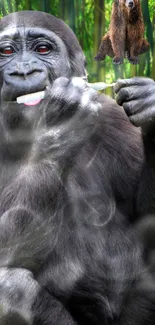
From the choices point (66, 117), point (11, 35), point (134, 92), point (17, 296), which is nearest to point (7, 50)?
point (11, 35)

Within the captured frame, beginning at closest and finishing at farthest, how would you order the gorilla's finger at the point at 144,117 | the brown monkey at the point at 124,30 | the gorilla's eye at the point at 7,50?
the gorilla's finger at the point at 144,117 < the gorilla's eye at the point at 7,50 < the brown monkey at the point at 124,30

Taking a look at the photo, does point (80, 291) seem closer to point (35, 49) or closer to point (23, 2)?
point (35, 49)

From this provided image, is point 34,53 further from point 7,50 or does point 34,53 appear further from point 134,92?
point 134,92

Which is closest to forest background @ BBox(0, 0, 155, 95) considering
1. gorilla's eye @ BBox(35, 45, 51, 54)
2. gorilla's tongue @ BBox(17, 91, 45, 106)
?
gorilla's eye @ BBox(35, 45, 51, 54)

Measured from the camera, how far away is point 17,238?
5.98ft

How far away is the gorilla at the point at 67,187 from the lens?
1787mm

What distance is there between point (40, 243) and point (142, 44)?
2.69 feet

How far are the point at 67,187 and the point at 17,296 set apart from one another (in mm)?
352

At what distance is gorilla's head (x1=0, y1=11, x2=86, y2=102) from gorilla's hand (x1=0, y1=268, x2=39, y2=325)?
1.60 feet

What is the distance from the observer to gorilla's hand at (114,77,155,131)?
1729mm

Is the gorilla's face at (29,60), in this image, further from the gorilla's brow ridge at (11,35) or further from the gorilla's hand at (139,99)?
the gorilla's hand at (139,99)

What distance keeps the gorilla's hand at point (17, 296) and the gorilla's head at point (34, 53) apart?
19.2 inches

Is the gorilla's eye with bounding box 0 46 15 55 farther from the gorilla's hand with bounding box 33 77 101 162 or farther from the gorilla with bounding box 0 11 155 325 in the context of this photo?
the gorilla's hand with bounding box 33 77 101 162

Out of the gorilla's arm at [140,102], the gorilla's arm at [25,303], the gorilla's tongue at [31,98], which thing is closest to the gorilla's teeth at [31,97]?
the gorilla's tongue at [31,98]
